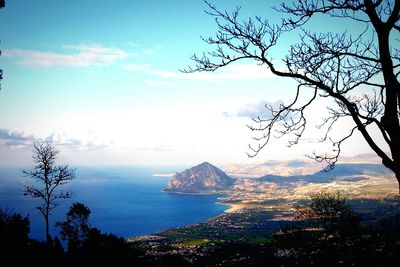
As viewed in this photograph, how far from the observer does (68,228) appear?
36.5 meters

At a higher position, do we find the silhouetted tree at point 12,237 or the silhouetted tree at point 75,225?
the silhouetted tree at point 12,237

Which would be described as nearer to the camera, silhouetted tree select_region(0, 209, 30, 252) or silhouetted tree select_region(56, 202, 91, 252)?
silhouetted tree select_region(0, 209, 30, 252)

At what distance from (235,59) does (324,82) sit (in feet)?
7.96

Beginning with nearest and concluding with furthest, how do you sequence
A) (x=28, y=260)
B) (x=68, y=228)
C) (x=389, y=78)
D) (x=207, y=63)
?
1. (x=389, y=78)
2. (x=207, y=63)
3. (x=28, y=260)
4. (x=68, y=228)

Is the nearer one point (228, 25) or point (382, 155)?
point (382, 155)

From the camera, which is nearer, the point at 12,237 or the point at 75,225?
the point at 12,237

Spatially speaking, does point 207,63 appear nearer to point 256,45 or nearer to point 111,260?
point 256,45

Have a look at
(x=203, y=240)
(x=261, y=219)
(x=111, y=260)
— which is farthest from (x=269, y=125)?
(x=261, y=219)

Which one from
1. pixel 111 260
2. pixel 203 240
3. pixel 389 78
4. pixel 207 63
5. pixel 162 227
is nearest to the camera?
pixel 389 78

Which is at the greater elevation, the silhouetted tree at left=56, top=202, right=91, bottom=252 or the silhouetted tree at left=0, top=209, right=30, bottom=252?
the silhouetted tree at left=0, top=209, right=30, bottom=252

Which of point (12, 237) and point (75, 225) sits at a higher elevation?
point (12, 237)

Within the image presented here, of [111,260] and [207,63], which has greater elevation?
[207,63]

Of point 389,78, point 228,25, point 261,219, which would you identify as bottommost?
point 261,219

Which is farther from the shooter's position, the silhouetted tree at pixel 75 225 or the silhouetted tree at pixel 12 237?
the silhouetted tree at pixel 75 225
